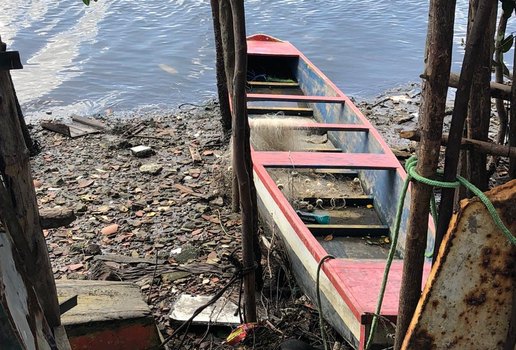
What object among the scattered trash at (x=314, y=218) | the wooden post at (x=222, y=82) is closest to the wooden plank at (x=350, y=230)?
the scattered trash at (x=314, y=218)

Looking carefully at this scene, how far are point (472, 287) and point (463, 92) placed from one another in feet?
2.13

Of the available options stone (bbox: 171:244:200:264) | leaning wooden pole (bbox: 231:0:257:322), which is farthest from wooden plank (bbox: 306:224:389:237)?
stone (bbox: 171:244:200:264)

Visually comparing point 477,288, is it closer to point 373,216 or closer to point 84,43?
point 373,216

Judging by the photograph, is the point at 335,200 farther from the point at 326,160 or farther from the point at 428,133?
the point at 428,133

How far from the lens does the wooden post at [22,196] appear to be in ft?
7.51

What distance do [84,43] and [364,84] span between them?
7257mm

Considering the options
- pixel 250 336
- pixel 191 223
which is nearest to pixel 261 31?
pixel 191 223

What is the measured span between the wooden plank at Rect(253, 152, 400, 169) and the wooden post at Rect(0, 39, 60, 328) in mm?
2928

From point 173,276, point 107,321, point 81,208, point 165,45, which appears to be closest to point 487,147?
point 107,321

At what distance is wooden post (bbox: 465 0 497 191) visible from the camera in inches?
86.5

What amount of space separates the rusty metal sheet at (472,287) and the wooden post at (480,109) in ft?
1.34

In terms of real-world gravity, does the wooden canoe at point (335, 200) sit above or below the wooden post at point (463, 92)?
below

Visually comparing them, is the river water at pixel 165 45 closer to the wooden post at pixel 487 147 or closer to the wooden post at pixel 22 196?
the wooden post at pixel 22 196

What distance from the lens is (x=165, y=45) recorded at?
48.9ft
